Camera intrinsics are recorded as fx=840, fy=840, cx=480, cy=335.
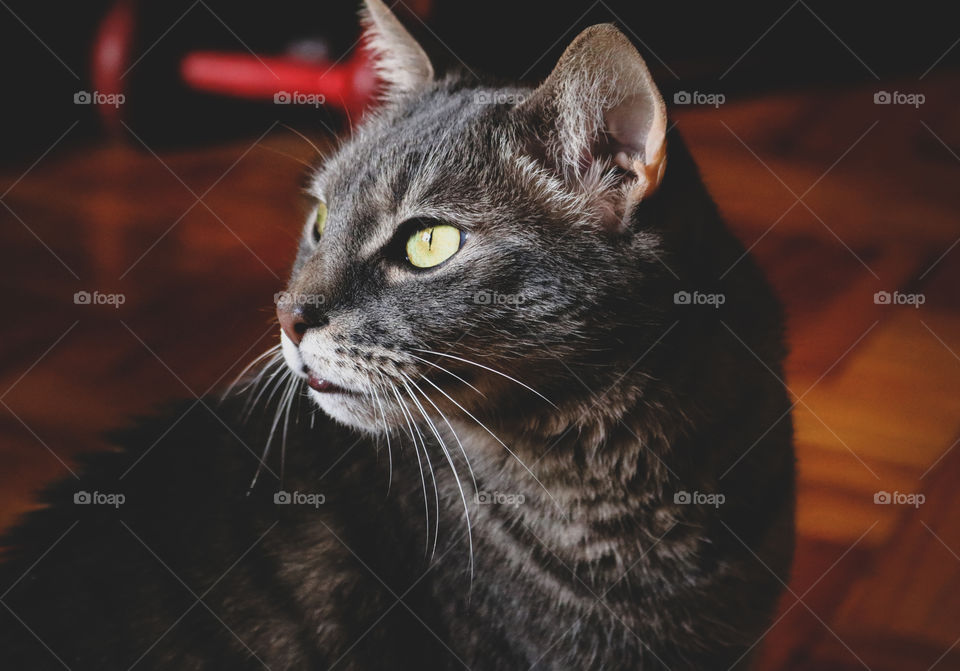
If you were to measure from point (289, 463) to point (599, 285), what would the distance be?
1.41ft

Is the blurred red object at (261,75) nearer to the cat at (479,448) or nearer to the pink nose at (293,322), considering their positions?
the cat at (479,448)

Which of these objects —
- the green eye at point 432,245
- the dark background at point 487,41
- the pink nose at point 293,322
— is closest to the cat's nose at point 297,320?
the pink nose at point 293,322

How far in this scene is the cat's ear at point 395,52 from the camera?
3.24ft

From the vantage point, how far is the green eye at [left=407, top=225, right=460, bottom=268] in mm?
790

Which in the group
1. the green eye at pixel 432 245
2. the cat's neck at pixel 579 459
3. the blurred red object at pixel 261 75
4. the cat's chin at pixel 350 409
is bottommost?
the cat's neck at pixel 579 459

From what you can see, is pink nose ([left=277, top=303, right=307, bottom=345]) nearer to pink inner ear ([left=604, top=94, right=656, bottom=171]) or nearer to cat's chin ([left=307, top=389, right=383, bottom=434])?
cat's chin ([left=307, top=389, right=383, bottom=434])

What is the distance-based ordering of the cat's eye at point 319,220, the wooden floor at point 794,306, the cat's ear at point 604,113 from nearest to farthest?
the cat's ear at point 604,113, the cat's eye at point 319,220, the wooden floor at point 794,306

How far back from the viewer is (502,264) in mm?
760

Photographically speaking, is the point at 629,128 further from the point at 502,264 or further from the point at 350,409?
the point at 350,409

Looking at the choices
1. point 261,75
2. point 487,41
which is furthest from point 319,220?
point 487,41

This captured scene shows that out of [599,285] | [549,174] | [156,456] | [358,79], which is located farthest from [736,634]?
[358,79]

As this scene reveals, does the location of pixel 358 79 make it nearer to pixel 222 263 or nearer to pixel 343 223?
pixel 222 263

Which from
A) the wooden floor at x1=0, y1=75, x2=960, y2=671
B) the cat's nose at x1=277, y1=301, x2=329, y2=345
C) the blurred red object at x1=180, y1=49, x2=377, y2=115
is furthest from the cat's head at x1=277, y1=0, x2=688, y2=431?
the blurred red object at x1=180, y1=49, x2=377, y2=115

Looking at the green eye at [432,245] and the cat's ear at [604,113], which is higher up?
the cat's ear at [604,113]
